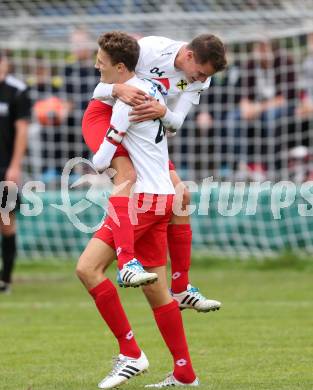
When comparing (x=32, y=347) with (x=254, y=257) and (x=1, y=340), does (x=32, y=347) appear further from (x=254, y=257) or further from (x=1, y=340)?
(x=254, y=257)

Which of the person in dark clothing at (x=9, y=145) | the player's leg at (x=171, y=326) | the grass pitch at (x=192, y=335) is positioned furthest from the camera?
the person in dark clothing at (x=9, y=145)

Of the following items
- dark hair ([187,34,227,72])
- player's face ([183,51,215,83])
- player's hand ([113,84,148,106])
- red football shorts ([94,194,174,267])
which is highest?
dark hair ([187,34,227,72])

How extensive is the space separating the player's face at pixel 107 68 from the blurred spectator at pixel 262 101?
8.61 m

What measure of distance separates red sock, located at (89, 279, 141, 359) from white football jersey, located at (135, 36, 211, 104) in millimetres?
1251

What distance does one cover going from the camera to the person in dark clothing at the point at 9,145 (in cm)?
1121

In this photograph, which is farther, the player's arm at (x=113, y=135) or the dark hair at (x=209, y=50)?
the dark hair at (x=209, y=50)

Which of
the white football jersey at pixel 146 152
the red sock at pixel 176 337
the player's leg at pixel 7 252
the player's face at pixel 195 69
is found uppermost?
the player's face at pixel 195 69

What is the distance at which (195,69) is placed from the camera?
6.49 meters

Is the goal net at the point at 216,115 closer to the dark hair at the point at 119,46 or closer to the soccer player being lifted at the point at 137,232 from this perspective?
the soccer player being lifted at the point at 137,232

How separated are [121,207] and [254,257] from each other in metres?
7.73

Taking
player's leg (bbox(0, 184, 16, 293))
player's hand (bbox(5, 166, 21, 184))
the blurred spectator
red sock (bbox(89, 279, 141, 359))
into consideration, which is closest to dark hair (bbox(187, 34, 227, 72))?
red sock (bbox(89, 279, 141, 359))

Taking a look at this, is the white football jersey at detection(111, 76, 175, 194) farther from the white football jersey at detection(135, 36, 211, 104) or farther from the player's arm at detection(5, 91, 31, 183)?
the player's arm at detection(5, 91, 31, 183)

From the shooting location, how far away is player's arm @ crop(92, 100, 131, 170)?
20.4 feet

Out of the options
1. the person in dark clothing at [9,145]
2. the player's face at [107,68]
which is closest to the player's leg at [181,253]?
the player's face at [107,68]
